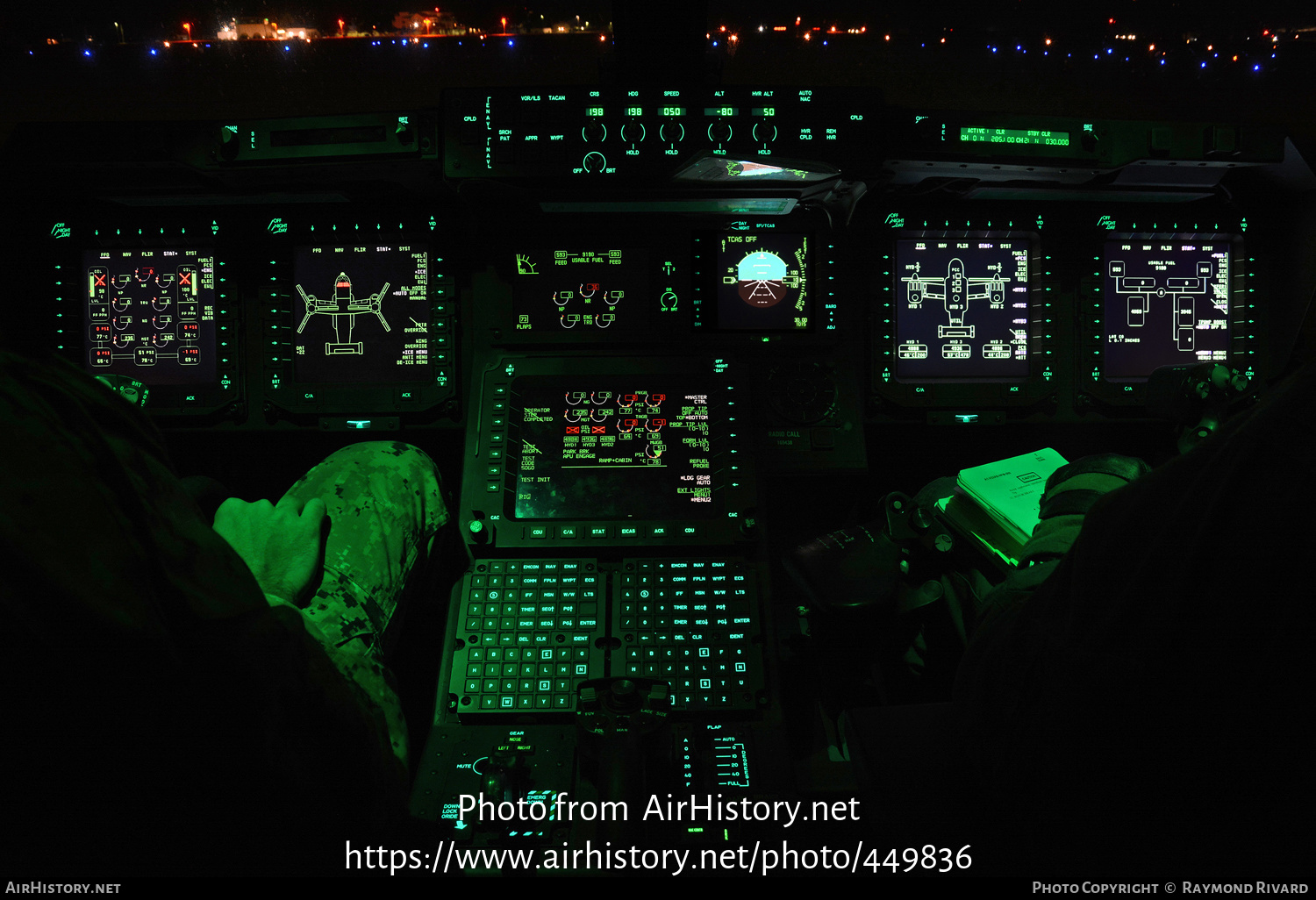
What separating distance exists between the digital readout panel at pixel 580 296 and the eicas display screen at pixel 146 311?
2.75ft

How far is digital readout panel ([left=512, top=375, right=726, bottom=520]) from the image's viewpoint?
150cm

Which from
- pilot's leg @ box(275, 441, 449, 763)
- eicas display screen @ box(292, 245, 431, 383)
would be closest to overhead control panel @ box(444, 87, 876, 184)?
eicas display screen @ box(292, 245, 431, 383)

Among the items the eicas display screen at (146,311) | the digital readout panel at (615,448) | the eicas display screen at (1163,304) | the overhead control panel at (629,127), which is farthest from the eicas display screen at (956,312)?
the eicas display screen at (146,311)

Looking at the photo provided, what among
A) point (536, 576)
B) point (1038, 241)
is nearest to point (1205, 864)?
point (536, 576)

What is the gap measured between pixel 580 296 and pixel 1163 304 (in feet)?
5.18

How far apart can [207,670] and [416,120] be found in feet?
4.08

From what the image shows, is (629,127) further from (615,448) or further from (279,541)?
(279,541)

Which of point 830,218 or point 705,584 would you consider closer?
point 705,584

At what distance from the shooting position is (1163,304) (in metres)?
1.87

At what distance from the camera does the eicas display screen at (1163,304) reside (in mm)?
1869

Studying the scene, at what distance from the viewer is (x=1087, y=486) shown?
1.10 m

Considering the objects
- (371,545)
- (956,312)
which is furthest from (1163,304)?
(371,545)

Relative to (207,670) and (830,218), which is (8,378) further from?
(830,218)

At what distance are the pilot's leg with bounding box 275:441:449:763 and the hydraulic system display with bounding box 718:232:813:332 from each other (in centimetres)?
84
